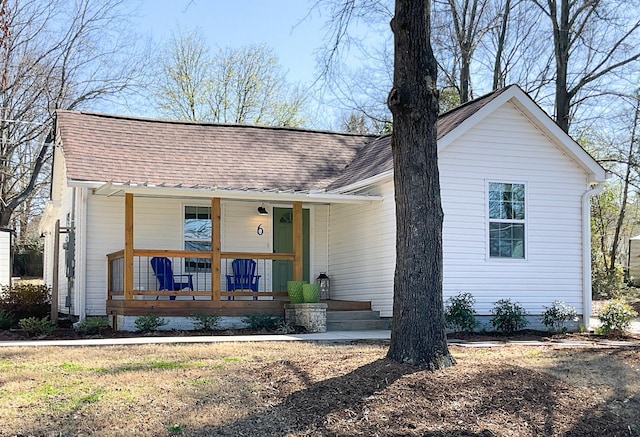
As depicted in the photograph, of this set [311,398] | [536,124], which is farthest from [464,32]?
[311,398]

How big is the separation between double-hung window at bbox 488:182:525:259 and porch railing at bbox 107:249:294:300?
371 cm

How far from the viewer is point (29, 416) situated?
217 inches

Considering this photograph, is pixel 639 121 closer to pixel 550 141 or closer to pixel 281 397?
pixel 550 141

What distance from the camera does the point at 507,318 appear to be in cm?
1214

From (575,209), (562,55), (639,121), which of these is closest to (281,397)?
(575,209)

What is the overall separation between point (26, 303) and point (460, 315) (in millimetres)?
8082

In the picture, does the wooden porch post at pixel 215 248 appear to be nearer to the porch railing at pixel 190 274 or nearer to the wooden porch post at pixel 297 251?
the porch railing at pixel 190 274

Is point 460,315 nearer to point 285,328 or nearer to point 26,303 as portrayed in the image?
point 285,328

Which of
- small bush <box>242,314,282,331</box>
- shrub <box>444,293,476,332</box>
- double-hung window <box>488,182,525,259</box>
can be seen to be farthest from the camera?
double-hung window <box>488,182,525,259</box>

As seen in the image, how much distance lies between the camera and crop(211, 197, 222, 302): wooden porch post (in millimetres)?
11984

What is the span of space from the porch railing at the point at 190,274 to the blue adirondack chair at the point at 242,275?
0.22 m

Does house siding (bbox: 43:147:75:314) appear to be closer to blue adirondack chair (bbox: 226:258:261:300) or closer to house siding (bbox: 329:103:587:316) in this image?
blue adirondack chair (bbox: 226:258:261:300)

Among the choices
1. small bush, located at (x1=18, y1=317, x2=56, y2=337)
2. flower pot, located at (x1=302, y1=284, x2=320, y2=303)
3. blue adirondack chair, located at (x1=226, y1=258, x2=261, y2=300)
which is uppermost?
blue adirondack chair, located at (x1=226, y1=258, x2=261, y2=300)

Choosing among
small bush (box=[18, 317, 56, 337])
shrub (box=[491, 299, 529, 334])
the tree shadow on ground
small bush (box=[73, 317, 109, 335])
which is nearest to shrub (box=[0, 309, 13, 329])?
small bush (box=[18, 317, 56, 337])
